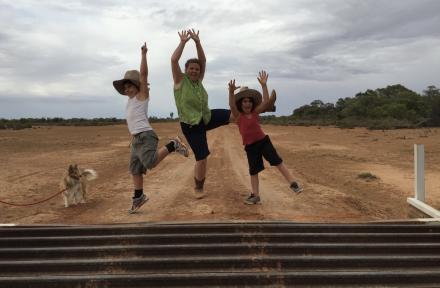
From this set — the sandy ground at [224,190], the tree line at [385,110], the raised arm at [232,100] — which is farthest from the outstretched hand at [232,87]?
the tree line at [385,110]

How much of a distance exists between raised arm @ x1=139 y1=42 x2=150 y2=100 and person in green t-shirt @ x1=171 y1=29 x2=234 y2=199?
0.37m

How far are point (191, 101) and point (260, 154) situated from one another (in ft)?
3.56

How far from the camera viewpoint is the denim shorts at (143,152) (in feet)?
17.0

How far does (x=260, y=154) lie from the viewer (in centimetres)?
573

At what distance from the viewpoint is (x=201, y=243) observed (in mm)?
4082

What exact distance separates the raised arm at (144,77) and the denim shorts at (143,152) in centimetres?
43

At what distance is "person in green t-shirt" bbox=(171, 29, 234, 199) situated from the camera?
5475 mm

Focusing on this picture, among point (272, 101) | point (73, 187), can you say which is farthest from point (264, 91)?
point (73, 187)

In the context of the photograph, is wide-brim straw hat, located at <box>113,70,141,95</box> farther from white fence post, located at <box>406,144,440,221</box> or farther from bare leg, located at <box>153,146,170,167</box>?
white fence post, located at <box>406,144,440,221</box>

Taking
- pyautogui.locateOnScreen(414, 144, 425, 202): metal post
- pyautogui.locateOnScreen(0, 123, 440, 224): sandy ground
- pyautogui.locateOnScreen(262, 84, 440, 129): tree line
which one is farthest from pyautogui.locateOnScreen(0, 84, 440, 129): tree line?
pyautogui.locateOnScreen(414, 144, 425, 202): metal post

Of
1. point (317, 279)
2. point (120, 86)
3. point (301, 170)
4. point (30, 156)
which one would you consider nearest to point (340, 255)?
point (317, 279)

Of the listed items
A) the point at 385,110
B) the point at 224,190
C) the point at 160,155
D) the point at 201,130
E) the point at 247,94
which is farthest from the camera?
the point at 385,110

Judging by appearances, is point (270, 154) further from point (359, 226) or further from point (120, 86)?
point (120, 86)

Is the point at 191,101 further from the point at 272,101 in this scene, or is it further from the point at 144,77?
the point at 272,101
